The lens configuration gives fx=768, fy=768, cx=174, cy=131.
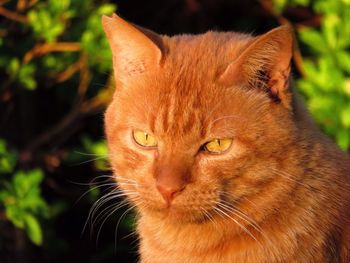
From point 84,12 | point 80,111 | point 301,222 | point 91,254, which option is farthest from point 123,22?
point 91,254

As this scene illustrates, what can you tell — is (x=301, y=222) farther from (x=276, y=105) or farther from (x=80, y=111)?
(x=80, y=111)

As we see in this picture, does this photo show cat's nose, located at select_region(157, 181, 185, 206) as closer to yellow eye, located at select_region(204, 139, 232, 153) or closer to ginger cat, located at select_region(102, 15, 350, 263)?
ginger cat, located at select_region(102, 15, 350, 263)

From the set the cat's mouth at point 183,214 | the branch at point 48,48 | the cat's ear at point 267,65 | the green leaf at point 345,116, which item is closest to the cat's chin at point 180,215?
the cat's mouth at point 183,214

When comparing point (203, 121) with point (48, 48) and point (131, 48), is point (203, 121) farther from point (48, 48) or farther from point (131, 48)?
point (48, 48)

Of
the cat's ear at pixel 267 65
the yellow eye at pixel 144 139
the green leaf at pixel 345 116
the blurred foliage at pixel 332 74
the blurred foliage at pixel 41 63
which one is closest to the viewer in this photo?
the cat's ear at pixel 267 65

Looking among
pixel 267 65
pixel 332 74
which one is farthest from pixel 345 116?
pixel 267 65

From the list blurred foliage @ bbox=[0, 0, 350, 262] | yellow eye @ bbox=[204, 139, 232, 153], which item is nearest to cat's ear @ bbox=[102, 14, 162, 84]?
yellow eye @ bbox=[204, 139, 232, 153]

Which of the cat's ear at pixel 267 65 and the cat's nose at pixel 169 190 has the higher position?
the cat's ear at pixel 267 65

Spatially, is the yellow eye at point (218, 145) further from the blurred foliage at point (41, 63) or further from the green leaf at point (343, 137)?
the green leaf at point (343, 137)
